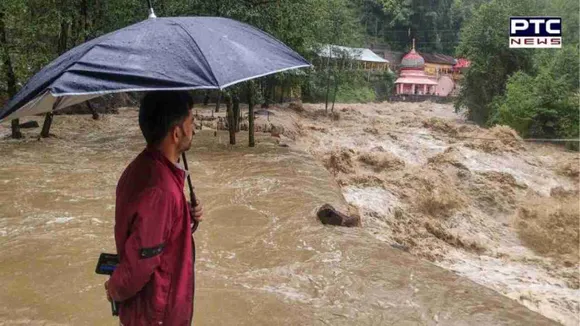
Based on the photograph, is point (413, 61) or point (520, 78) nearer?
point (520, 78)

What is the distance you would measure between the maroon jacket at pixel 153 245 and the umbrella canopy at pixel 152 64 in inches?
11.5

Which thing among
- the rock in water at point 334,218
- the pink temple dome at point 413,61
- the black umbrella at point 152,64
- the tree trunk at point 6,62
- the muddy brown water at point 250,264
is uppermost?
the pink temple dome at point 413,61

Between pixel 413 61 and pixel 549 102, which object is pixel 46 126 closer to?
pixel 549 102

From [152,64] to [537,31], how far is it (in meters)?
17.5

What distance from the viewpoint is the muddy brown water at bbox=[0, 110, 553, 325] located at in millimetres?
4320

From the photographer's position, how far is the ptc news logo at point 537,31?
15930 mm

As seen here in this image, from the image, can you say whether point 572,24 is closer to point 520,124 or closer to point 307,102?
point 520,124

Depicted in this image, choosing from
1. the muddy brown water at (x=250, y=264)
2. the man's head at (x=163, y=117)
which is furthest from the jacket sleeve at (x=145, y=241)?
the muddy brown water at (x=250, y=264)

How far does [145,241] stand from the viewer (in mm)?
1734

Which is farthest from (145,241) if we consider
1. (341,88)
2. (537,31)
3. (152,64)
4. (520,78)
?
(341,88)

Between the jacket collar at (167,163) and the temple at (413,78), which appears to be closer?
the jacket collar at (167,163)

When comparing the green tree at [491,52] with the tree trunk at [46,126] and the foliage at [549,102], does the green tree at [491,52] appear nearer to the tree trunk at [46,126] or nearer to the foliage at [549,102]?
the foliage at [549,102]

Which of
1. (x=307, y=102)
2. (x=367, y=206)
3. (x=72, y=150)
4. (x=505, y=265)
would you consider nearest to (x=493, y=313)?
(x=505, y=265)

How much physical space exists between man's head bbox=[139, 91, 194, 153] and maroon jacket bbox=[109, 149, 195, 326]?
6 centimetres
